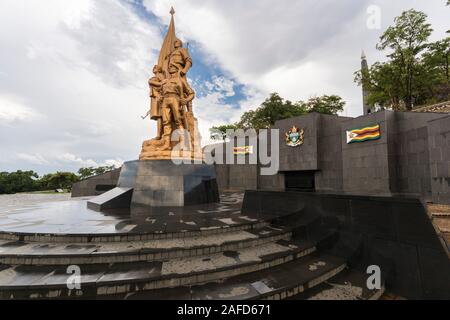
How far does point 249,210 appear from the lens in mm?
6906

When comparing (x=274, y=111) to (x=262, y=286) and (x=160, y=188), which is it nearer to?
(x=160, y=188)

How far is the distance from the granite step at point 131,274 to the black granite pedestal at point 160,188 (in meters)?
5.05

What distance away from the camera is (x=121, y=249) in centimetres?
375

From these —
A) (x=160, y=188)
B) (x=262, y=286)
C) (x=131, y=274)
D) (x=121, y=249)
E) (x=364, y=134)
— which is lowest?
(x=262, y=286)

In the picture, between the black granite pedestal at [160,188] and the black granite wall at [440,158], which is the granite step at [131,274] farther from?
the black granite wall at [440,158]

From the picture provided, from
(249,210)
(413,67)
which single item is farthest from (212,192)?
(413,67)

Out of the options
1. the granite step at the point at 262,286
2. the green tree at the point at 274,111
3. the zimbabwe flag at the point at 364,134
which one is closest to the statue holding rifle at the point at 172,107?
the granite step at the point at 262,286

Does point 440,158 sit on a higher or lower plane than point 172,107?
lower

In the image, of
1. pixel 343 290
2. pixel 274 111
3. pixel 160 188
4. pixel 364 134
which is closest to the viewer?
pixel 343 290

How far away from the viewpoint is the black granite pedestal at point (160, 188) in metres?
8.55

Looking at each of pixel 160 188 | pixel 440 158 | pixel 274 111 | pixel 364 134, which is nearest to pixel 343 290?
pixel 160 188

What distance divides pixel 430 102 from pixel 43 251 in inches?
1398

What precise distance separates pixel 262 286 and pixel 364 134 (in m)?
15.7
